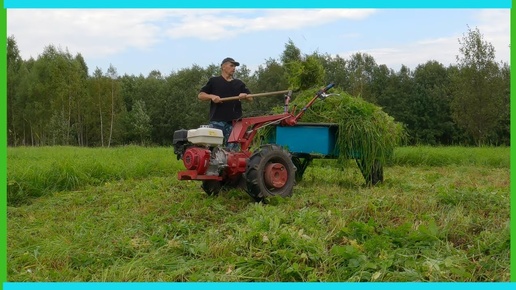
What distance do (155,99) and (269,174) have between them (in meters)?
31.4

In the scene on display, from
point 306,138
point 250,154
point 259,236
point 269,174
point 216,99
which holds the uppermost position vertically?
point 216,99

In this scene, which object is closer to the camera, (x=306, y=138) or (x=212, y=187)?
(x=212, y=187)

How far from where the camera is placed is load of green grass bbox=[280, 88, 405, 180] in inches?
279

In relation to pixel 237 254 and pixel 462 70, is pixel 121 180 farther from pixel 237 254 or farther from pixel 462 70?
pixel 462 70

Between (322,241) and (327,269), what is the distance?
1.50 feet

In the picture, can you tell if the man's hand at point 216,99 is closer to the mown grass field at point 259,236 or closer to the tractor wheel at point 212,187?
the tractor wheel at point 212,187

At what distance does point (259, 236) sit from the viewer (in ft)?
13.4

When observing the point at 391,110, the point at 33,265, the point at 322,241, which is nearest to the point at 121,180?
the point at 33,265

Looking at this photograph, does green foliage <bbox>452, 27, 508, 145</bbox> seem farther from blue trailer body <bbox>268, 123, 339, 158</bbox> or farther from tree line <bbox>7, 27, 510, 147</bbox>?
blue trailer body <bbox>268, 123, 339, 158</bbox>

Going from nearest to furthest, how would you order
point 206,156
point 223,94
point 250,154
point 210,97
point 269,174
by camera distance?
1. point 206,156
2. point 269,174
3. point 250,154
4. point 210,97
5. point 223,94

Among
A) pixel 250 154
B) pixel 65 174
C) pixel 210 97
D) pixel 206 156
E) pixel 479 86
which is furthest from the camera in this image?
pixel 479 86

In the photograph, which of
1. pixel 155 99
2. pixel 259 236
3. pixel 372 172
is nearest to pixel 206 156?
pixel 259 236

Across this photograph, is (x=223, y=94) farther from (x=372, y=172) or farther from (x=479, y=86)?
(x=479, y=86)

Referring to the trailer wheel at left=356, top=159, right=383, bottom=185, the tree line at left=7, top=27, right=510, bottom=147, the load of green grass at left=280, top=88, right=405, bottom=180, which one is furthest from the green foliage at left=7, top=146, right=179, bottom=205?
the tree line at left=7, top=27, right=510, bottom=147
